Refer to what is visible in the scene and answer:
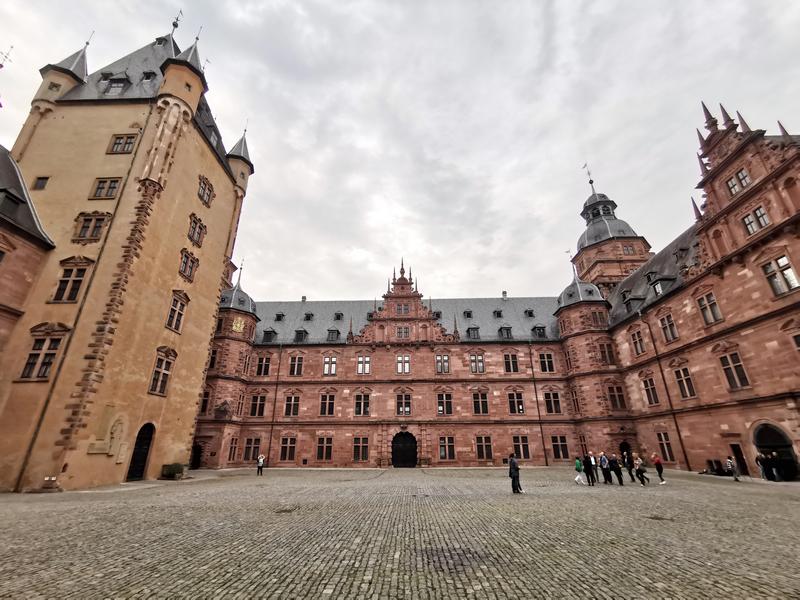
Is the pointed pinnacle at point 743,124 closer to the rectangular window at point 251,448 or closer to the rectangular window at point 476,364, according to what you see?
the rectangular window at point 476,364

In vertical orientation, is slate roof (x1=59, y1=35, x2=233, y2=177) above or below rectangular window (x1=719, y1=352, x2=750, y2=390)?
above

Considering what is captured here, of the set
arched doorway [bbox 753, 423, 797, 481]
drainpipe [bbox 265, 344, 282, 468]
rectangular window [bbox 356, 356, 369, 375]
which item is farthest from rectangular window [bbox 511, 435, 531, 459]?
drainpipe [bbox 265, 344, 282, 468]

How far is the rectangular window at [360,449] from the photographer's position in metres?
31.4

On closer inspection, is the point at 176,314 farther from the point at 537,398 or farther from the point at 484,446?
the point at 537,398

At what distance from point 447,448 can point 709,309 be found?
73.2 feet

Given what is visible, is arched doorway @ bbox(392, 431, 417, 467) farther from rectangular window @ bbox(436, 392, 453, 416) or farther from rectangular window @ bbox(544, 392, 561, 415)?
rectangular window @ bbox(544, 392, 561, 415)

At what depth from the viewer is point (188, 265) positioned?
23.1m

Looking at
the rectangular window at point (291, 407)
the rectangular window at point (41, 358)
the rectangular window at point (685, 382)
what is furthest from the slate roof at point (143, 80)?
the rectangular window at point (685, 382)

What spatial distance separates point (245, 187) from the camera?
102ft

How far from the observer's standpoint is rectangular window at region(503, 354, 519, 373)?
3400 centimetres

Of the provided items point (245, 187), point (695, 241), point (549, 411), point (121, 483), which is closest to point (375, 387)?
point (549, 411)

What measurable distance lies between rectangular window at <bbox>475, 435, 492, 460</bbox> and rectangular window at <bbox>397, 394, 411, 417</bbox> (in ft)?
22.4

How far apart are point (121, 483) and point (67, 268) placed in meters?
11.4

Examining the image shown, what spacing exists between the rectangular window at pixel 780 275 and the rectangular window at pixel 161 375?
113 feet
